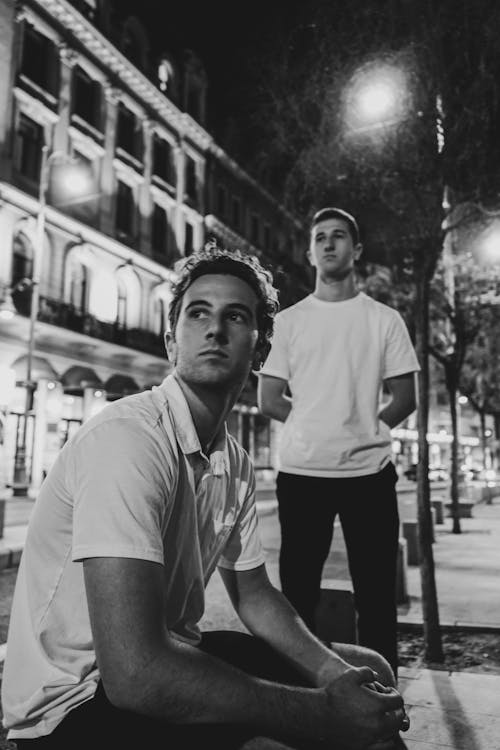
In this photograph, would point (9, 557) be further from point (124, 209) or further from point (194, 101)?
point (194, 101)

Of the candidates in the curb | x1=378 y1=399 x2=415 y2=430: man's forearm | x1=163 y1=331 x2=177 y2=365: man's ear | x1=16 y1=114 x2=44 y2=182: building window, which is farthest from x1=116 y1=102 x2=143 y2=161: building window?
x1=163 y1=331 x2=177 y2=365: man's ear

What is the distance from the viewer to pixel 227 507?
76.6 inches

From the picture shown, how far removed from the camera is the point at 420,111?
531 cm

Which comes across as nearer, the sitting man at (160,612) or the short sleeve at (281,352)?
the sitting man at (160,612)

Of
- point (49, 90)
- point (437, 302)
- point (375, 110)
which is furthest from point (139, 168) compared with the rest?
point (375, 110)

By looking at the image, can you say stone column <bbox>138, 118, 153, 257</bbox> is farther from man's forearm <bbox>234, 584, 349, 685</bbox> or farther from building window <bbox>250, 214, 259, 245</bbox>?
man's forearm <bbox>234, 584, 349, 685</bbox>

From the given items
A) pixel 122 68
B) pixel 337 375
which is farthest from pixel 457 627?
pixel 122 68

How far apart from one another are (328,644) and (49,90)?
2420 cm

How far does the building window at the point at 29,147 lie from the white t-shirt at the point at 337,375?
2028cm

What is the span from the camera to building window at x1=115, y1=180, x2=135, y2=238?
2638 cm

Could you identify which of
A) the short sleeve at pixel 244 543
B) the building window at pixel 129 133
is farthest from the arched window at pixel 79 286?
the short sleeve at pixel 244 543

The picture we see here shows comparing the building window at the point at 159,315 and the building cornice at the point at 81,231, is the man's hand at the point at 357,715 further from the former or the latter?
the building window at the point at 159,315

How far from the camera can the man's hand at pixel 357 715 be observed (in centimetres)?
143

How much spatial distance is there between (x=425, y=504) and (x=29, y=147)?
21128mm
